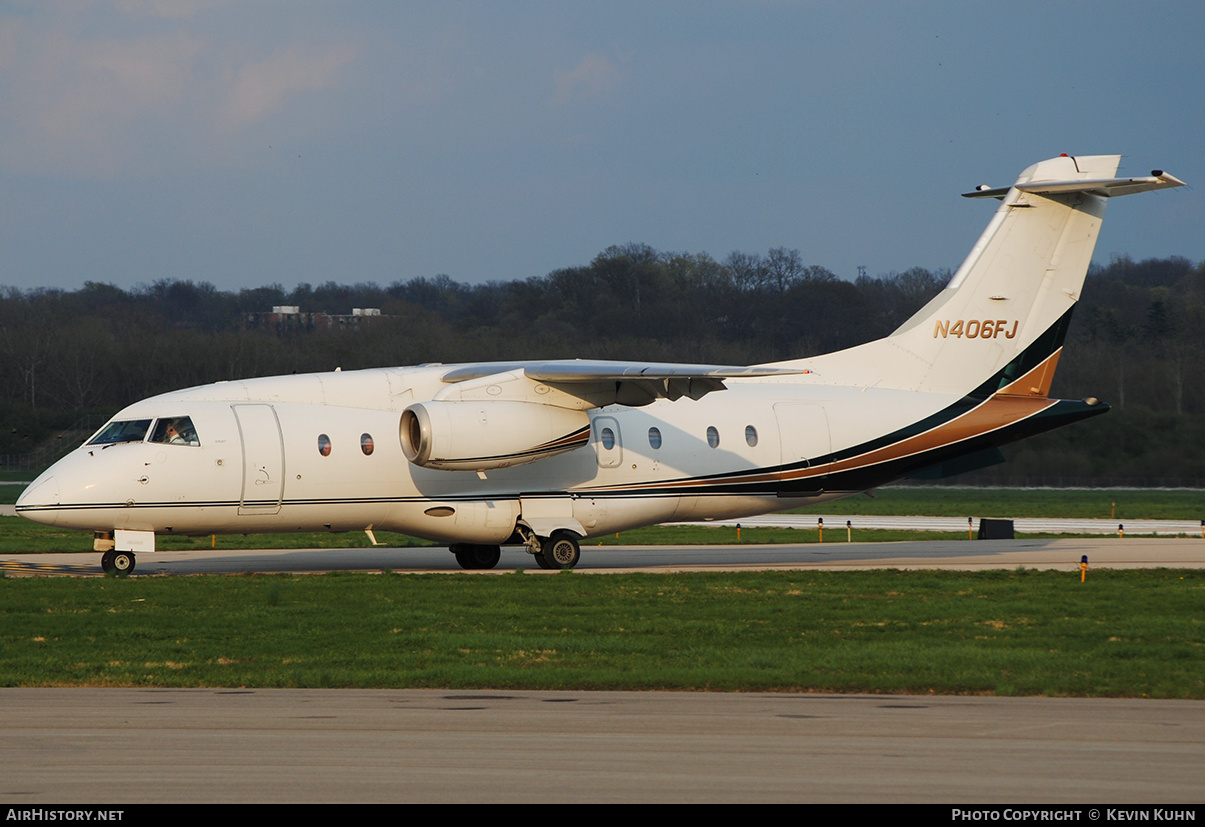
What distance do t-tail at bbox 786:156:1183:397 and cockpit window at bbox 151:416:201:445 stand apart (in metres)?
12.1

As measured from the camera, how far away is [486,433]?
875 inches

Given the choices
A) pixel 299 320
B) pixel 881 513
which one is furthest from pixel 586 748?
pixel 299 320

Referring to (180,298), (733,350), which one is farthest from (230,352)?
(180,298)

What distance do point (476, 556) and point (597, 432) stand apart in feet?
11.6

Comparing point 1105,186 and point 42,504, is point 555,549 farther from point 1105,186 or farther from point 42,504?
point 1105,186

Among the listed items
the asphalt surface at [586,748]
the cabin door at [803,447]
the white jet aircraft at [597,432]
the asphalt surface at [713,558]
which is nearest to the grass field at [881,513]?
the asphalt surface at [713,558]

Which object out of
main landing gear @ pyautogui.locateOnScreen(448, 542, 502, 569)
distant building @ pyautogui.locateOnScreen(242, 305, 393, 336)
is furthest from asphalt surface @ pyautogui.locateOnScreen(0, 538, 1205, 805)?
distant building @ pyautogui.locateOnScreen(242, 305, 393, 336)

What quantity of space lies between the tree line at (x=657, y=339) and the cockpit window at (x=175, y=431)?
125 feet

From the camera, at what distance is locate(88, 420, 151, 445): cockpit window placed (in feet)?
71.3

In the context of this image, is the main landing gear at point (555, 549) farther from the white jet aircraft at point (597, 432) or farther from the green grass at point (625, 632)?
the green grass at point (625, 632)

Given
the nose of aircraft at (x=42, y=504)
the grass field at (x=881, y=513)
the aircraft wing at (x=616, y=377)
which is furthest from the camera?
the grass field at (x=881, y=513)

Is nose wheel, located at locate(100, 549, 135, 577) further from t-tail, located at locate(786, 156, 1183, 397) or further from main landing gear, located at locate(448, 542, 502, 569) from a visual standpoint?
t-tail, located at locate(786, 156, 1183, 397)

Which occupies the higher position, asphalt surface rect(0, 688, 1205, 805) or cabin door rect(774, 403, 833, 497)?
cabin door rect(774, 403, 833, 497)

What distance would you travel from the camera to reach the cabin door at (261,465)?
21859 mm
